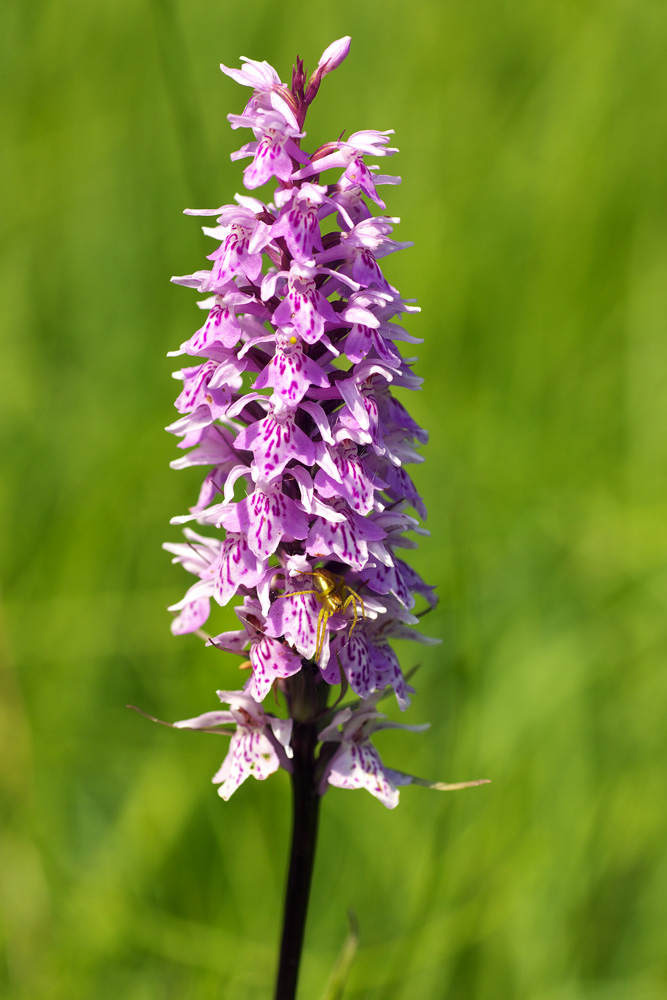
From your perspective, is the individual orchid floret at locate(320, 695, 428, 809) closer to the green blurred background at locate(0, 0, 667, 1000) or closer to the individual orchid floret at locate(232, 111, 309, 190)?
the green blurred background at locate(0, 0, 667, 1000)

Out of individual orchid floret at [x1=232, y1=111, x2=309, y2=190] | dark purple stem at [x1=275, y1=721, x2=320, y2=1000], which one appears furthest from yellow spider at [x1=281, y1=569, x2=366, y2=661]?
individual orchid floret at [x1=232, y1=111, x2=309, y2=190]

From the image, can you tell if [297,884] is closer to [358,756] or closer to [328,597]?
[358,756]

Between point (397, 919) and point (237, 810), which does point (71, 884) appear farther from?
point (397, 919)

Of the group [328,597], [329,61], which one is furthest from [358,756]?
[329,61]

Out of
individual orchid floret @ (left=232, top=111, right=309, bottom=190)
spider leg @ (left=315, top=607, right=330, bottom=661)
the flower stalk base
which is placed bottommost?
the flower stalk base

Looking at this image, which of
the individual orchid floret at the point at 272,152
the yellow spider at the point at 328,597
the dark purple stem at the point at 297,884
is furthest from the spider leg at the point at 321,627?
the individual orchid floret at the point at 272,152

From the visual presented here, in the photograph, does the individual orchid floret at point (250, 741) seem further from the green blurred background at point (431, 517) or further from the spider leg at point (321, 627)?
the green blurred background at point (431, 517)

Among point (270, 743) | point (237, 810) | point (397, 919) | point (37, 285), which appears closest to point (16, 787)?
point (237, 810)
